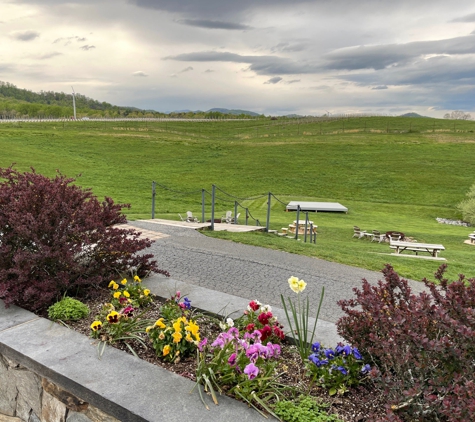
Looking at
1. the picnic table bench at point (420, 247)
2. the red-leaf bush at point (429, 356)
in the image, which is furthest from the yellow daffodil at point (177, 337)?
the picnic table bench at point (420, 247)

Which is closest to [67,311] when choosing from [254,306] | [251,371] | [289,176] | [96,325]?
[96,325]

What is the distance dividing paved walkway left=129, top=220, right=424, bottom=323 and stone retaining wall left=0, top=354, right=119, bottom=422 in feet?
9.25

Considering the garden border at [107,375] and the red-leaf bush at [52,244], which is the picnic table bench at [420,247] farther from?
the red-leaf bush at [52,244]

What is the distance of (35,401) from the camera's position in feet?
8.76

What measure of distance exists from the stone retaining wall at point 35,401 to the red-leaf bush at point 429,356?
153cm

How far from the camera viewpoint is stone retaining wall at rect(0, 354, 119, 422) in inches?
92.3

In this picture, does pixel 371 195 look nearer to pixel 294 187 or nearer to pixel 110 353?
pixel 294 187

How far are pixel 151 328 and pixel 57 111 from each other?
11588 cm

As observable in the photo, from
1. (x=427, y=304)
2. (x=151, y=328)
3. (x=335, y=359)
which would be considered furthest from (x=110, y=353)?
(x=427, y=304)

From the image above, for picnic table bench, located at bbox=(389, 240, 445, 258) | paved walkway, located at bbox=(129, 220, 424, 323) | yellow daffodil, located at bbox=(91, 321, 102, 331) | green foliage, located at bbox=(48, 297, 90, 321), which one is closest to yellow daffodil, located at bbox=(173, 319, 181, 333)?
yellow daffodil, located at bbox=(91, 321, 102, 331)

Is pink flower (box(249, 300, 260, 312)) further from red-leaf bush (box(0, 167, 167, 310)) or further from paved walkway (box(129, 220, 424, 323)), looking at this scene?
paved walkway (box(129, 220, 424, 323))

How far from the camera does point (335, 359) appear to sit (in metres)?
2.48

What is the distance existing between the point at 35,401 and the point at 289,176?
2932 centimetres

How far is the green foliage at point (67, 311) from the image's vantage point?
3.24 m
